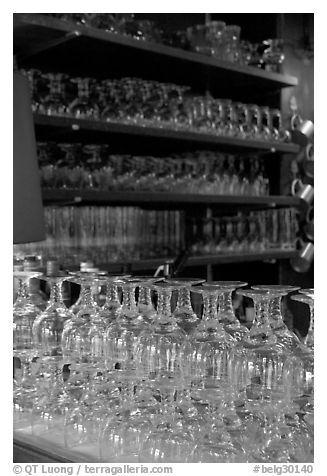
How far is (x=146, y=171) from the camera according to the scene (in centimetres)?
334

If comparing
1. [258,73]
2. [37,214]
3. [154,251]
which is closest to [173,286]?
[37,214]

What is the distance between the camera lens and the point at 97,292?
1.45 m

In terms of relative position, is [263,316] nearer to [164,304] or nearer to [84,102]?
[164,304]

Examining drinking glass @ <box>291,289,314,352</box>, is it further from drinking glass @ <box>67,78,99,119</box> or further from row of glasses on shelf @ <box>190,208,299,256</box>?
row of glasses on shelf @ <box>190,208,299,256</box>

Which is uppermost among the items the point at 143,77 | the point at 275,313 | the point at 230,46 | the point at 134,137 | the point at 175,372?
the point at 230,46

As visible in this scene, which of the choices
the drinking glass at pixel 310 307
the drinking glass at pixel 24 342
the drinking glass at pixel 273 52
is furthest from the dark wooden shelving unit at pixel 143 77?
the drinking glass at pixel 310 307

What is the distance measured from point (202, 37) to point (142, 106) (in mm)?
608

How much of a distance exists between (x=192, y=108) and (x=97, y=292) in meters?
2.20

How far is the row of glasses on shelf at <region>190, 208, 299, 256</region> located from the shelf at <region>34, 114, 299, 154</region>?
1.25 feet

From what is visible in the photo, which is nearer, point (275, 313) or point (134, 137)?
point (275, 313)

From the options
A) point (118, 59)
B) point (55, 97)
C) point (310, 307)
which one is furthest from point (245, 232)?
point (310, 307)

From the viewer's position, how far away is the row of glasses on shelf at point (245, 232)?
3748mm

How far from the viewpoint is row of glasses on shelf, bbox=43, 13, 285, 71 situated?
10.1 ft

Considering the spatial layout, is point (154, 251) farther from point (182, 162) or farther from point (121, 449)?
point (121, 449)
